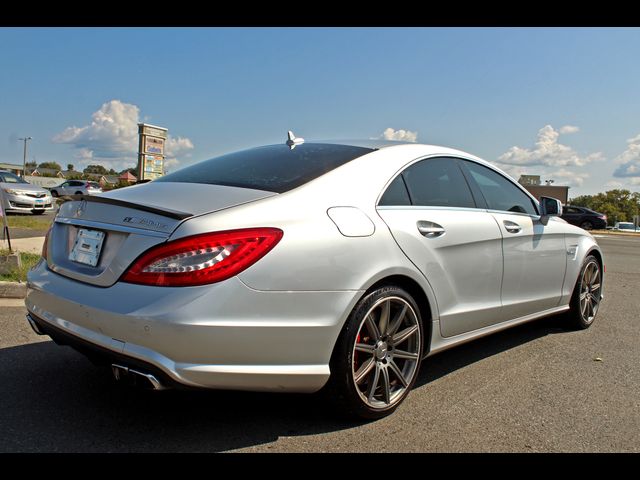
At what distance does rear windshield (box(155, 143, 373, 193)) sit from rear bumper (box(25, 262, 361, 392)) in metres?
0.65

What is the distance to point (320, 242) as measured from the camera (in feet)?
8.43

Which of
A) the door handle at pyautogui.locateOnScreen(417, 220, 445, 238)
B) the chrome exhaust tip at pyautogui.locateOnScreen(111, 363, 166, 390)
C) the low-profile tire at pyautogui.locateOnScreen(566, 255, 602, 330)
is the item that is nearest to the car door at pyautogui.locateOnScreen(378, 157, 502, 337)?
the door handle at pyautogui.locateOnScreen(417, 220, 445, 238)

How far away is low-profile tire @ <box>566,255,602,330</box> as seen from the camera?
16.1ft

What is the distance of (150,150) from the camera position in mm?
17062

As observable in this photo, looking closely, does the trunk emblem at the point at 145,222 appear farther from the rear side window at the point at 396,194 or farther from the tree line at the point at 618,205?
the tree line at the point at 618,205

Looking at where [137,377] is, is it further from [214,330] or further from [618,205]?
[618,205]

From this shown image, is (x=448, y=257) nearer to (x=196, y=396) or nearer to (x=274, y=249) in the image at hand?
(x=274, y=249)

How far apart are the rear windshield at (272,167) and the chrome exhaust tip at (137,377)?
1.08 metres

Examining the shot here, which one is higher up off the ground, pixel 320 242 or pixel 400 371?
pixel 320 242

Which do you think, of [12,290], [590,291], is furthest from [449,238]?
[12,290]

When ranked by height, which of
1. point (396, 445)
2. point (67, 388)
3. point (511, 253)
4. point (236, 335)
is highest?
point (511, 253)

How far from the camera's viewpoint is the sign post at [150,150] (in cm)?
1661
